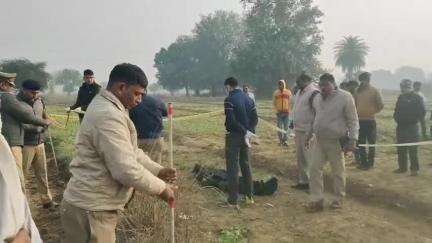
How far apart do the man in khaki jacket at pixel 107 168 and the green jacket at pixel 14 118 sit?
3.54m

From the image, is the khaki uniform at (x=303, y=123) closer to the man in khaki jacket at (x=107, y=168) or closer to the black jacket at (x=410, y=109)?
the black jacket at (x=410, y=109)

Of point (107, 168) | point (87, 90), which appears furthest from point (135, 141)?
point (87, 90)

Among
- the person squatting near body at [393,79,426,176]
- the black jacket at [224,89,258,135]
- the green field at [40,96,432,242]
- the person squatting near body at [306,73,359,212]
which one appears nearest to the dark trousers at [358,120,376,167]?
the green field at [40,96,432,242]

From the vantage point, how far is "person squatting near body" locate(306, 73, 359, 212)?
627 cm

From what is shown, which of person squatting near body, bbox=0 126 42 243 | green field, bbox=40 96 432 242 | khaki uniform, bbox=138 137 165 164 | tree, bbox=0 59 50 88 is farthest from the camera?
tree, bbox=0 59 50 88

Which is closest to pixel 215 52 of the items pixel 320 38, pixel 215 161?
pixel 320 38

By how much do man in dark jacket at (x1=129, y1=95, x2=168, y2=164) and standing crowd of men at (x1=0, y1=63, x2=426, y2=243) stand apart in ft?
0.05

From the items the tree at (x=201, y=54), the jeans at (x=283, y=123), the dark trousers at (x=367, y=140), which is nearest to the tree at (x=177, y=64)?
the tree at (x=201, y=54)

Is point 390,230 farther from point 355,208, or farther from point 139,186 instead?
point 139,186

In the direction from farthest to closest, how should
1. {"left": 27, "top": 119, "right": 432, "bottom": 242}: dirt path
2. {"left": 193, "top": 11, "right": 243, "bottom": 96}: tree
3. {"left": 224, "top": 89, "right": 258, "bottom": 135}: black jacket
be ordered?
{"left": 193, "top": 11, "right": 243, "bottom": 96}: tree, {"left": 224, "top": 89, "right": 258, "bottom": 135}: black jacket, {"left": 27, "top": 119, "right": 432, "bottom": 242}: dirt path

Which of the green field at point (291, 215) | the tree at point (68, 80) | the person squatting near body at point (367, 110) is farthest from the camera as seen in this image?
the tree at point (68, 80)

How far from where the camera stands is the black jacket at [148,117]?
618 cm

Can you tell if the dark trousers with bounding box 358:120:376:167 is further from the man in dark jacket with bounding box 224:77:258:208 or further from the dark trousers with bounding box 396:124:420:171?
the man in dark jacket with bounding box 224:77:258:208

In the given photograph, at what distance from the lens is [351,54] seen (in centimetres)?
9656
